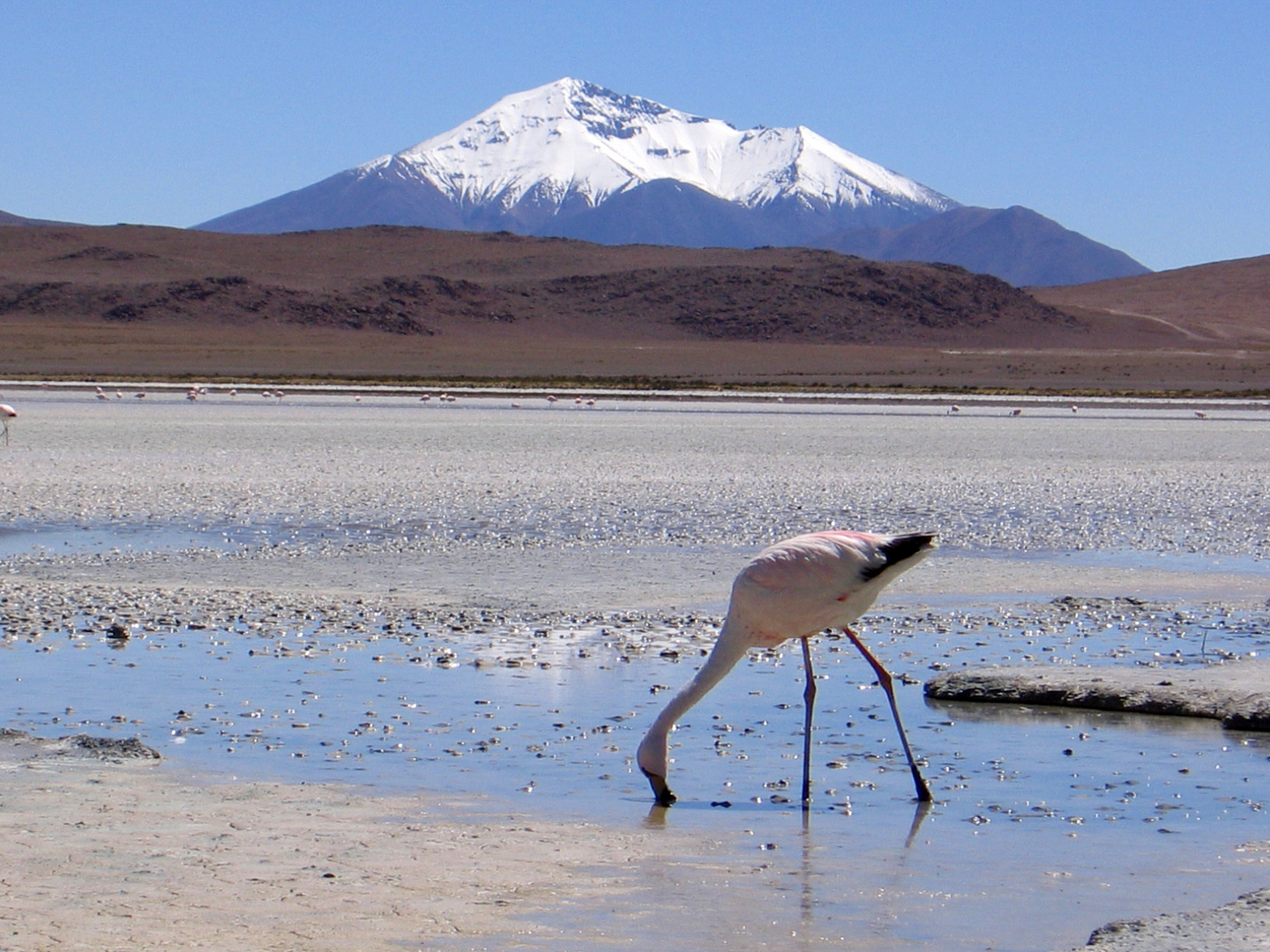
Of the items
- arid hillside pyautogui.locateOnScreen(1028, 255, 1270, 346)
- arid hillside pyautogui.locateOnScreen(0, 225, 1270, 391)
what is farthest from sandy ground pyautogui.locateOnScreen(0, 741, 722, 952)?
arid hillside pyautogui.locateOnScreen(1028, 255, 1270, 346)

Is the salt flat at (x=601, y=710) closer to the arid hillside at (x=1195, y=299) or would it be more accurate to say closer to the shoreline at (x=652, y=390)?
the shoreline at (x=652, y=390)

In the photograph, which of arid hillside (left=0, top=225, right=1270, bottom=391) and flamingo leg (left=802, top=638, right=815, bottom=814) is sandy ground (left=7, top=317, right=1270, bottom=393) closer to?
arid hillside (left=0, top=225, right=1270, bottom=391)

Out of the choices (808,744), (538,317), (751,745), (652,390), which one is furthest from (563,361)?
(808,744)

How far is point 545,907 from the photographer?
4.74 metres

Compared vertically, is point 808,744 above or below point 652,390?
below

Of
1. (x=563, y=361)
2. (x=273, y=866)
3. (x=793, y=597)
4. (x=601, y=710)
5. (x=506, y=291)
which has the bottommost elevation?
(x=273, y=866)

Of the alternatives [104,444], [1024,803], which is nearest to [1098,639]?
[1024,803]

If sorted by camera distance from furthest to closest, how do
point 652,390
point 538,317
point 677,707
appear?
point 538,317 < point 652,390 < point 677,707

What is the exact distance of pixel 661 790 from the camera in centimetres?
588

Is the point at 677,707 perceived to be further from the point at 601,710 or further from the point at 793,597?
the point at 601,710

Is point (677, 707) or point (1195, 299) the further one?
point (1195, 299)

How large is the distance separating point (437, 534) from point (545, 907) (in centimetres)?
950

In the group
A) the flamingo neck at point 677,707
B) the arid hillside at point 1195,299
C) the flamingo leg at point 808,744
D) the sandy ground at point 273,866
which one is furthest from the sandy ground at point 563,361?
the sandy ground at point 273,866

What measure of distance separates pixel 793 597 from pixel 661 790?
81 cm
